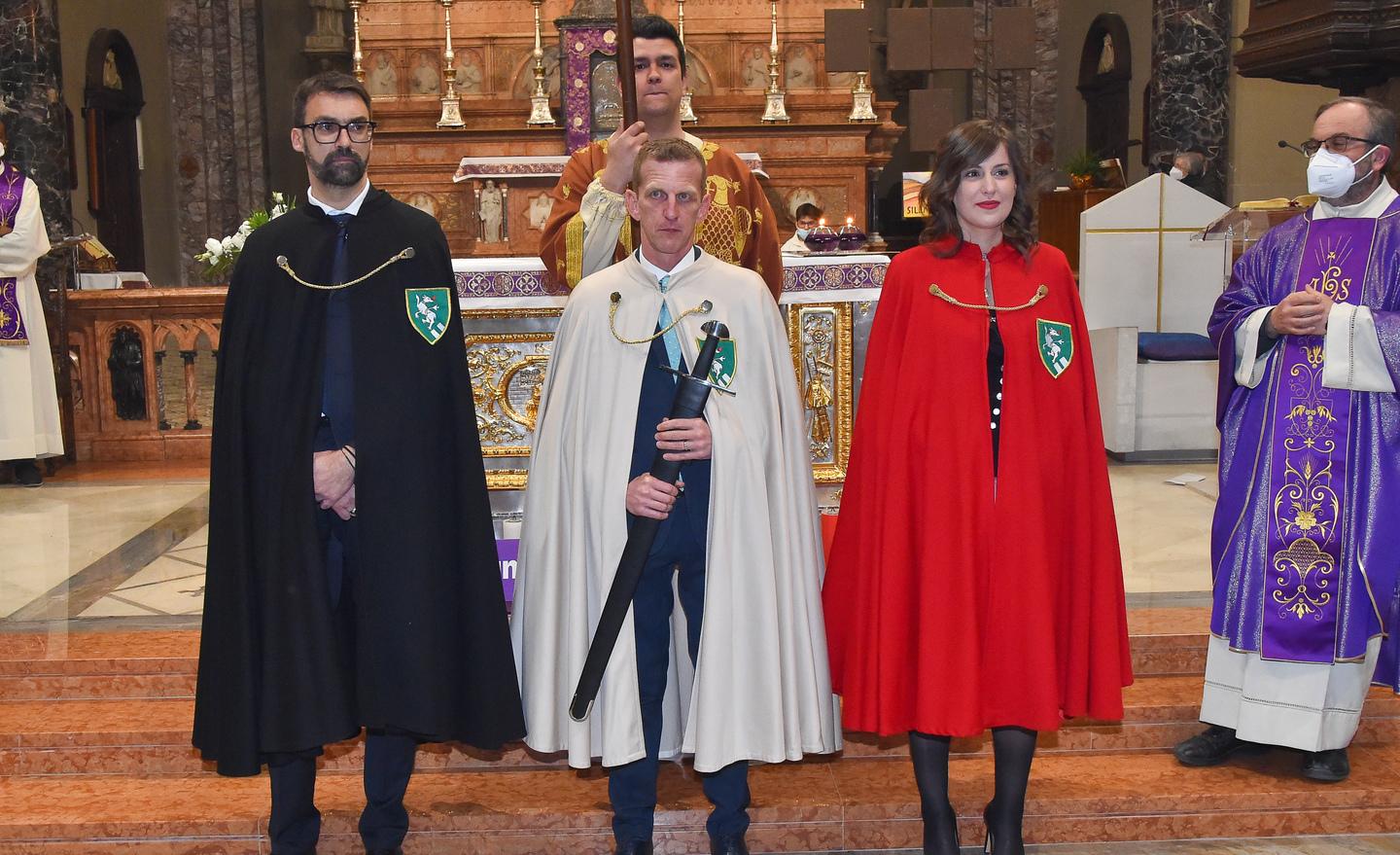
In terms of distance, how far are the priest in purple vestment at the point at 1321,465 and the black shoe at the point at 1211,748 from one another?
6.6 inches

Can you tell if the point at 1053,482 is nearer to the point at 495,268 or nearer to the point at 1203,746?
the point at 1203,746

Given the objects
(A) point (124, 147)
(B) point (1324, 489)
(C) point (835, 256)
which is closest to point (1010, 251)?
(B) point (1324, 489)

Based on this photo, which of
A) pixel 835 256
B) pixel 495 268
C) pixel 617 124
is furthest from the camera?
pixel 617 124

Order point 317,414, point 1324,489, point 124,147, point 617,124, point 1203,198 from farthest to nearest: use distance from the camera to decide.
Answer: point 124,147
point 1203,198
point 617,124
point 1324,489
point 317,414

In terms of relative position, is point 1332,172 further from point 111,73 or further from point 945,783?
point 111,73

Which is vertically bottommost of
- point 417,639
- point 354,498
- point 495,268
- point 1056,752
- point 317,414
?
point 1056,752

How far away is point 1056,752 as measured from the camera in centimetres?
434

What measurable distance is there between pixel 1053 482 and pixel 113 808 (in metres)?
2.79

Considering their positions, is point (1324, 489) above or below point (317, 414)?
below

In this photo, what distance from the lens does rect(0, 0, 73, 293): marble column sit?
8797mm

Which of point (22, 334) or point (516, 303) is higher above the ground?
point (516, 303)

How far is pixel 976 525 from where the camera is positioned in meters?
3.31

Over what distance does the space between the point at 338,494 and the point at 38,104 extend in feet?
22.9

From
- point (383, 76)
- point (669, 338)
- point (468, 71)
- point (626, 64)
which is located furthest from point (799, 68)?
point (669, 338)
